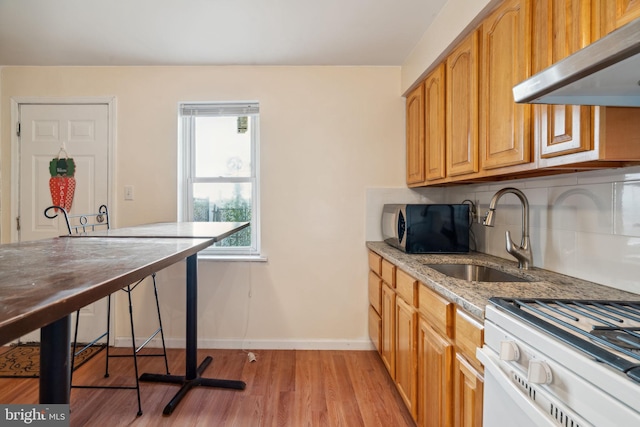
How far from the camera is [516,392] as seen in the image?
0.79 metres

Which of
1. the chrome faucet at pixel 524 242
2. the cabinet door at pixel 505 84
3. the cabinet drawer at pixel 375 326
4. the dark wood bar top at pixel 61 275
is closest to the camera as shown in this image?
the dark wood bar top at pixel 61 275

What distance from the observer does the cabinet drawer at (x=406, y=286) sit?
165cm

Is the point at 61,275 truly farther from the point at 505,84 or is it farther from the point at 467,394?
the point at 505,84

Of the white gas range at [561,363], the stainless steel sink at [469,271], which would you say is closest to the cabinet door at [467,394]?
the white gas range at [561,363]

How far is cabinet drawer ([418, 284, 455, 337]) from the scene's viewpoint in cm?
127

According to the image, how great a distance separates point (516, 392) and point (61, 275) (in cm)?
111

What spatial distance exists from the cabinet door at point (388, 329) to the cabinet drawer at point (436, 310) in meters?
0.44

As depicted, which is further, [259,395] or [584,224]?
[259,395]

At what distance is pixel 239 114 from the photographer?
2.73 metres

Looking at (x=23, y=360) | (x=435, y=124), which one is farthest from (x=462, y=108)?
(x=23, y=360)

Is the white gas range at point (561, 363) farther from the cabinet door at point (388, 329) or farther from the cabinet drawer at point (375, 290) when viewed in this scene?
the cabinet drawer at point (375, 290)

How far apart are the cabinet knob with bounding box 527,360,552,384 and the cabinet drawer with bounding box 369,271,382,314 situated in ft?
5.18

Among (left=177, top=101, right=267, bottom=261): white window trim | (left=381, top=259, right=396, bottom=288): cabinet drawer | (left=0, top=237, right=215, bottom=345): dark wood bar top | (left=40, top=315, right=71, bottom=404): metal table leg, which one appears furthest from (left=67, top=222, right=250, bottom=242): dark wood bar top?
(left=381, top=259, right=396, bottom=288): cabinet drawer

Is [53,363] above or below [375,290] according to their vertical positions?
above
